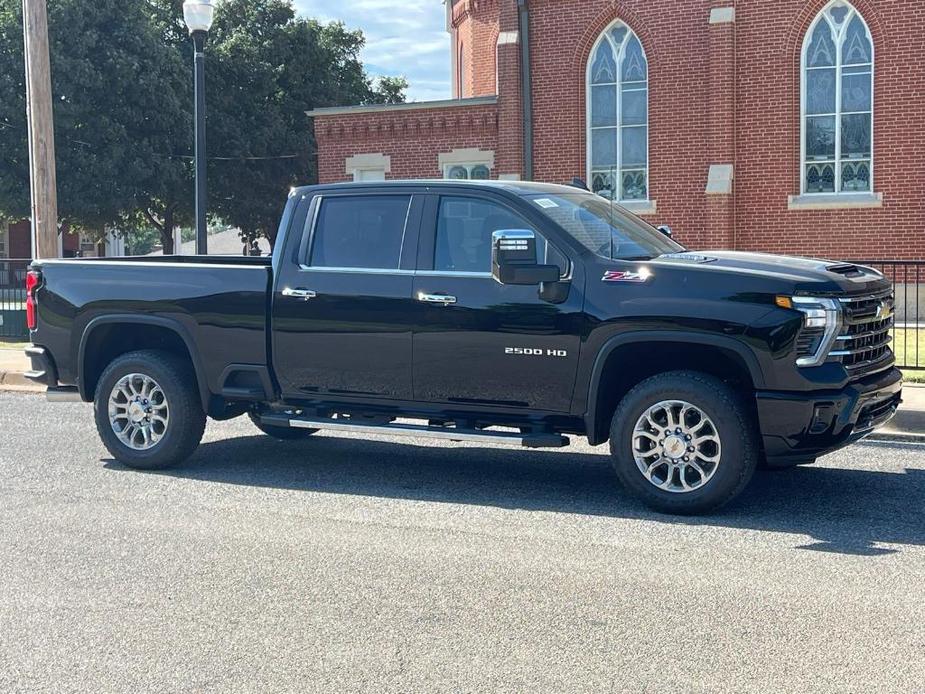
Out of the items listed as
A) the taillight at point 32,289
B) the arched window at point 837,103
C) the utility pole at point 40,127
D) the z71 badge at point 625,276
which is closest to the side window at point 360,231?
the z71 badge at point 625,276

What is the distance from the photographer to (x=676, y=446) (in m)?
6.94

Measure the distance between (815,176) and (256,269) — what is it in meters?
16.4

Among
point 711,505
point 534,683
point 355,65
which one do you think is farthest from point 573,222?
point 355,65

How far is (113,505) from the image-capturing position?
7.43 metres

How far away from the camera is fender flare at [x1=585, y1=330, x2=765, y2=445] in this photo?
6.76m

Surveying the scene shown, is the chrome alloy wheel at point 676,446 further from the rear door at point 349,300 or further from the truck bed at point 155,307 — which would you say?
the truck bed at point 155,307

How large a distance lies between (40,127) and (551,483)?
11633mm

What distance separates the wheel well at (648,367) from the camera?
707cm

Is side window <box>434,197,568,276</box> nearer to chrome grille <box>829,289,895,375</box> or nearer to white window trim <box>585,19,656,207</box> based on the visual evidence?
chrome grille <box>829,289,895,375</box>

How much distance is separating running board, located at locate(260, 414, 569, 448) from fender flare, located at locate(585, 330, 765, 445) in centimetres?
22

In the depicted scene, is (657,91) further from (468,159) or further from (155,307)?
(155,307)

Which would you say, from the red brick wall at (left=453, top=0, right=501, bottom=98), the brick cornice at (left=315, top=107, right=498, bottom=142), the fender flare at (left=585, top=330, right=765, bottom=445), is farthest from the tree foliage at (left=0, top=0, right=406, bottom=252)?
the fender flare at (left=585, top=330, right=765, bottom=445)

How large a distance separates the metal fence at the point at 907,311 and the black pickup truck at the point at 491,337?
3.34m

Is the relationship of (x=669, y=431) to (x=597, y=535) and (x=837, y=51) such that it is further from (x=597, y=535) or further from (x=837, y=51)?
(x=837, y=51)
